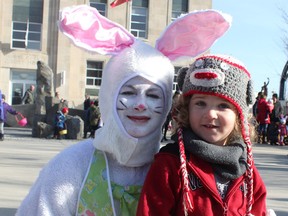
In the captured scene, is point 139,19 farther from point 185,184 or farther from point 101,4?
point 185,184

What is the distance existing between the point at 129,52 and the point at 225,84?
49 cm

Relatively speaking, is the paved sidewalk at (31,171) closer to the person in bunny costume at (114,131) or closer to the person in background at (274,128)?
the person in bunny costume at (114,131)

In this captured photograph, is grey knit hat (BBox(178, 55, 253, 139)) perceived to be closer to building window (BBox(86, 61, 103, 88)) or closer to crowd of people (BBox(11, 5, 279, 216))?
crowd of people (BBox(11, 5, 279, 216))

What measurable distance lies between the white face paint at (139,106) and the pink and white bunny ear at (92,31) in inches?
9.1

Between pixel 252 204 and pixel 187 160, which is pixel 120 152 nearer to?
pixel 187 160

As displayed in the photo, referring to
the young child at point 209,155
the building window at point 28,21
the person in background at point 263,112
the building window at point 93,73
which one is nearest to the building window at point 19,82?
the building window at point 28,21

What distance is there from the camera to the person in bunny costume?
7.77 feet

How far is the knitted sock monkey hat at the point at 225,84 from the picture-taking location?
2.39 meters

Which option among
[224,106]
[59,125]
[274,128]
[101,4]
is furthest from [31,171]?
[101,4]

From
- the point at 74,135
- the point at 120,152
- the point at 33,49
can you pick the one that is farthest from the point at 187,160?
the point at 33,49

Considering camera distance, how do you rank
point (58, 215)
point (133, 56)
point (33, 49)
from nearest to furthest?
point (58, 215)
point (133, 56)
point (33, 49)

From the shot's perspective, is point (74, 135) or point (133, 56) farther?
point (74, 135)

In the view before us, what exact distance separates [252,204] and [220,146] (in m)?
0.31

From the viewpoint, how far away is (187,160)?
2346 mm
